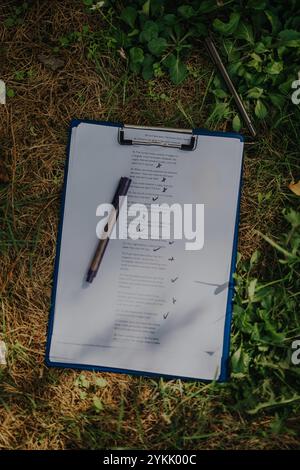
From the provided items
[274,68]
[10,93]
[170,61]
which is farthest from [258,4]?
[10,93]

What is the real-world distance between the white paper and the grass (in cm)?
5

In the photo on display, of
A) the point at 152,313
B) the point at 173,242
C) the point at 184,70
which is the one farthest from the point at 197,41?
the point at 152,313

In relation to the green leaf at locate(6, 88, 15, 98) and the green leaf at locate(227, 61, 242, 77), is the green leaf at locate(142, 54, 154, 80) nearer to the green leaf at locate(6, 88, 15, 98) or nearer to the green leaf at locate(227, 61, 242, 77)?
the green leaf at locate(227, 61, 242, 77)

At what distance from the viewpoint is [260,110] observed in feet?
4.64

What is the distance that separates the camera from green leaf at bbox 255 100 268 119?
4.63 ft

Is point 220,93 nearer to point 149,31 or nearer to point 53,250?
point 149,31

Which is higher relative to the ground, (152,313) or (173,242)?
(173,242)

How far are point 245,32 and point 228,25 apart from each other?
0.05 m

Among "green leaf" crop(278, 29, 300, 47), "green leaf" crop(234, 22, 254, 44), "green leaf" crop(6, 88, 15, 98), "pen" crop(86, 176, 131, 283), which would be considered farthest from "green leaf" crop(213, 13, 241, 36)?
"green leaf" crop(6, 88, 15, 98)

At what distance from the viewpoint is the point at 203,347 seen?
141 centimetres

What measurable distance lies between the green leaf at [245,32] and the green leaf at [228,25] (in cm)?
2

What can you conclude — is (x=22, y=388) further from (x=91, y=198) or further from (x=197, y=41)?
(x=197, y=41)

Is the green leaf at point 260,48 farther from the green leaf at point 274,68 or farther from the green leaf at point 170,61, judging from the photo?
the green leaf at point 170,61

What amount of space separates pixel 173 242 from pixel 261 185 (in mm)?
299
